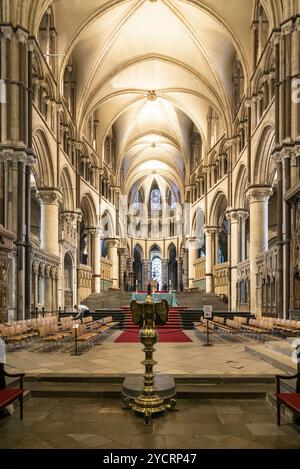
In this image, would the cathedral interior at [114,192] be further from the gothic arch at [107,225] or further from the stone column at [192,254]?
the stone column at [192,254]

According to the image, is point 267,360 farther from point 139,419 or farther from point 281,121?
point 281,121

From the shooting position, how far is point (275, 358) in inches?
326

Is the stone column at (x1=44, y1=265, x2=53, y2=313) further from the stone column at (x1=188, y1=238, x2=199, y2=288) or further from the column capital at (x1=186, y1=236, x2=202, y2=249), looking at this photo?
the column capital at (x1=186, y1=236, x2=202, y2=249)

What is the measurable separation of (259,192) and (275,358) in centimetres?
1366

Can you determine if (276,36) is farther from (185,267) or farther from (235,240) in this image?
(185,267)

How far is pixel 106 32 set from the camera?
23.8 m

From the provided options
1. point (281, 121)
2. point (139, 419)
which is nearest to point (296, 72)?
point (281, 121)

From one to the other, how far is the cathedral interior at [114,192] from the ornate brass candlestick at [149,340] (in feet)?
0.83

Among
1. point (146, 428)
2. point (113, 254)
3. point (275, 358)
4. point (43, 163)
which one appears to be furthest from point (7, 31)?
point (113, 254)

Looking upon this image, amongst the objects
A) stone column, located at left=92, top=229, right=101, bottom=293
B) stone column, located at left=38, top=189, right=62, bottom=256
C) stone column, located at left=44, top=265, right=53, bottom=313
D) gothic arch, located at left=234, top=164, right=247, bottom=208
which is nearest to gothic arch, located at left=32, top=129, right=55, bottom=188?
stone column, located at left=38, top=189, right=62, bottom=256

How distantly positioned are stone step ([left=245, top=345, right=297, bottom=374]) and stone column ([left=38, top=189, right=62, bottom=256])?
44.2 feet

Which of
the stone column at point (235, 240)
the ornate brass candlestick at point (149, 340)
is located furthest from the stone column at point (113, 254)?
the ornate brass candlestick at point (149, 340)

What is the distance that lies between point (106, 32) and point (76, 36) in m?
Result: 2.86

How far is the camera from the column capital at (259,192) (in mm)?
20688
